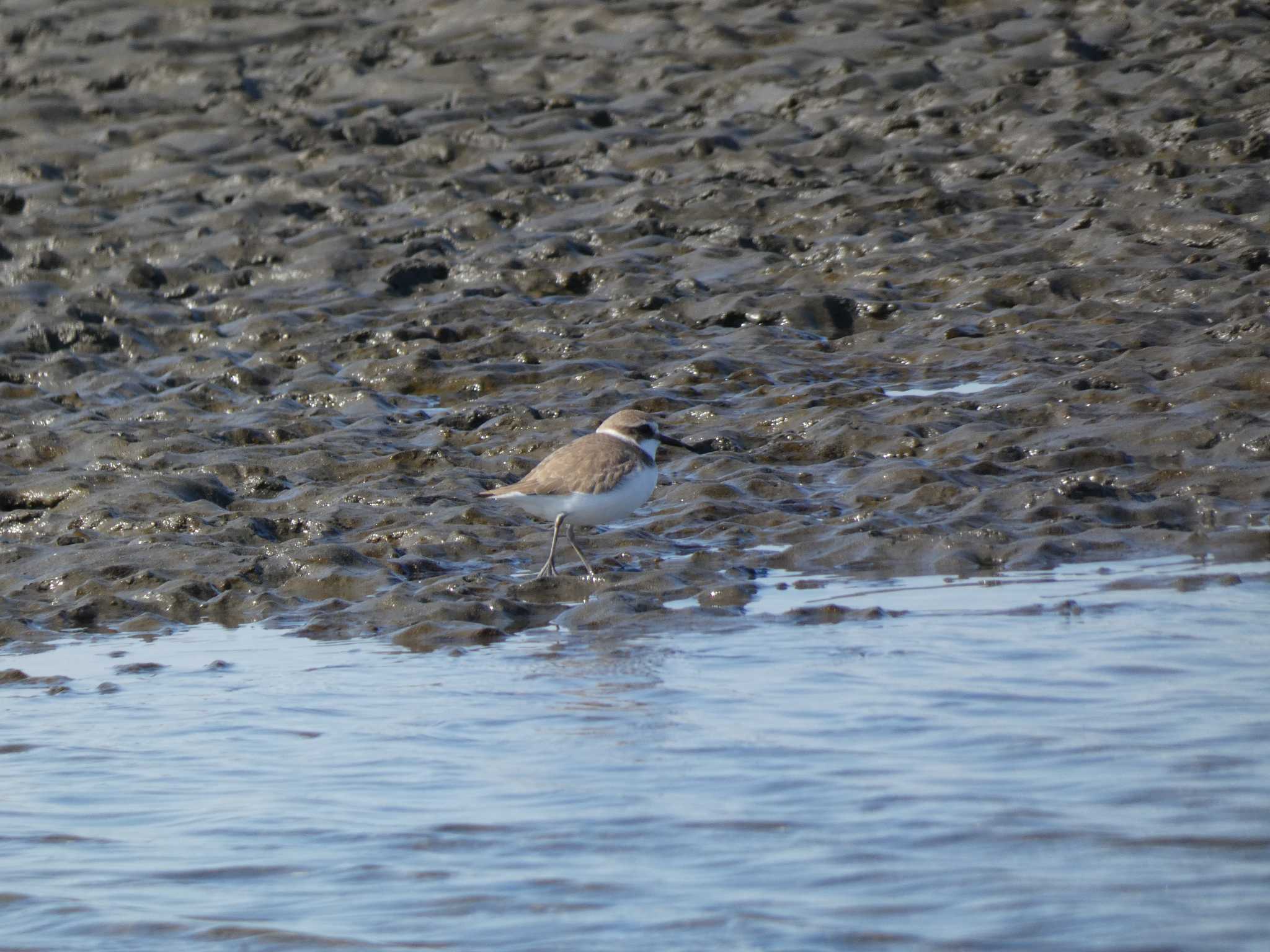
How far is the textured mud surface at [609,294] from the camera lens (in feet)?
32.9

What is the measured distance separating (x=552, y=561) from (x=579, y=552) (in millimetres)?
179

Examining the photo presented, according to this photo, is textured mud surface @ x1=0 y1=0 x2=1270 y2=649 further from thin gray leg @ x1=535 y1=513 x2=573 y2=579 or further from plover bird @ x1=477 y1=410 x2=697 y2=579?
plover bird @ x1=477 y1=410 x2=697 y2=579

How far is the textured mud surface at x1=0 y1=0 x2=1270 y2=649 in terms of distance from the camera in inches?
395

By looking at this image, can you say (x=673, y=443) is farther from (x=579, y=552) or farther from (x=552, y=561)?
(x=552, y=561)

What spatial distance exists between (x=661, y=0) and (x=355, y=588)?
13.6 metres

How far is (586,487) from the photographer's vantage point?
31.9 feet

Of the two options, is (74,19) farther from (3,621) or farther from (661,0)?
(3,621)

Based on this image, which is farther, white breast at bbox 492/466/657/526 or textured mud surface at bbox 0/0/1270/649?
textured mud surface at bbox 0/0/1270/649

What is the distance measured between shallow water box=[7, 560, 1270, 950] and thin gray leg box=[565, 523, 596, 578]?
1.00 meters

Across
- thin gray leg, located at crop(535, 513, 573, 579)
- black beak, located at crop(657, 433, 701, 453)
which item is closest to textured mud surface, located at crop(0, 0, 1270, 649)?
thin gray leg, located at crop(535, 513, 573, 579)

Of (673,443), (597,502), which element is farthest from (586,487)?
(673,443)

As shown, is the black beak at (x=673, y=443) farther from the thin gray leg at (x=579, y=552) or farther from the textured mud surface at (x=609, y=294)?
the thin gray leg at (x=579, y=552)

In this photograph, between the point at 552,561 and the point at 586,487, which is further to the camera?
the point at 552,561

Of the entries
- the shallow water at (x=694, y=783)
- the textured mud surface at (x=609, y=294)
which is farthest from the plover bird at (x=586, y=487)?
the shallow water at (x=694, y=783)
